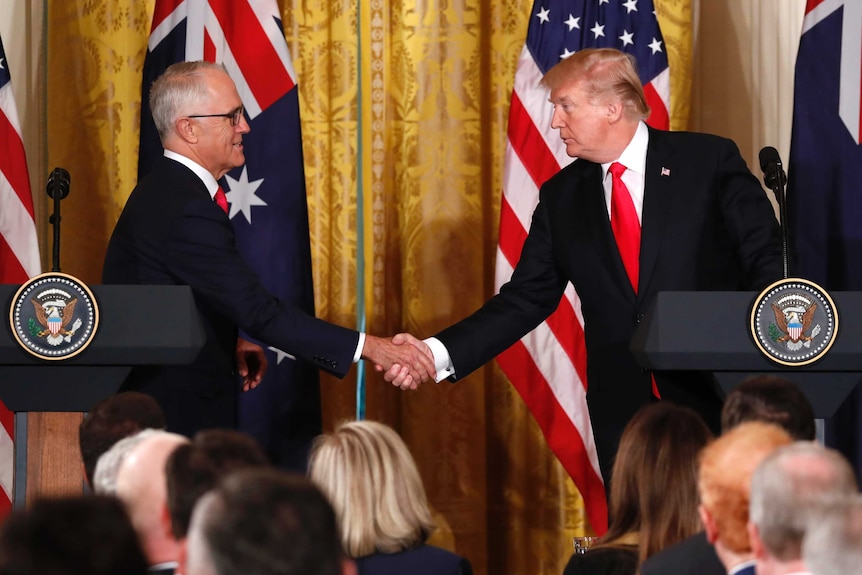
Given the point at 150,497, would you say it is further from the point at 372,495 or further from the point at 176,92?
the point at 176,92

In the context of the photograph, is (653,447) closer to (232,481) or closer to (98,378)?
(232,481)

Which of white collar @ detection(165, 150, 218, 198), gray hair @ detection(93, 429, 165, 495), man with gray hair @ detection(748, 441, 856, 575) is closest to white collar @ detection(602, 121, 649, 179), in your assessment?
white collar @ detection(165, 150, 218, 198)

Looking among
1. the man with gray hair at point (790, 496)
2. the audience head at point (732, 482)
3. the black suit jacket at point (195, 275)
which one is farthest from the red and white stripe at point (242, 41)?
the man with gray hair at point (790, 496)

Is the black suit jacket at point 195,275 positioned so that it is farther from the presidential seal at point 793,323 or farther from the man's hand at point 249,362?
the presidential seal at point 793,323

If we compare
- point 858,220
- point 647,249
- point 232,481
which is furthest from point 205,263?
point 232,481

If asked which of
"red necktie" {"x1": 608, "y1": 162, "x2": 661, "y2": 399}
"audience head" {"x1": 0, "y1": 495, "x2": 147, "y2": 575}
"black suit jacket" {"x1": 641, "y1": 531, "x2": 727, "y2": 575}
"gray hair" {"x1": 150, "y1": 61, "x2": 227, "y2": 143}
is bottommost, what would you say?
"black suit jacket" {"x1": 641, "y1": 531, "x2": 727, "y2": 575}

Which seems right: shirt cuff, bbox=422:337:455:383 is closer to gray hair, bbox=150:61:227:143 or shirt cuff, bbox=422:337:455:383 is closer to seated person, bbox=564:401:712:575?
gray hair, bbox=150:61:227:143

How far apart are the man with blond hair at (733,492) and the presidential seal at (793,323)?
129 centimetres

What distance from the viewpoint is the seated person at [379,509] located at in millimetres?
2627

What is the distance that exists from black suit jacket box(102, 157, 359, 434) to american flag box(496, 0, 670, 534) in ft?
4.64

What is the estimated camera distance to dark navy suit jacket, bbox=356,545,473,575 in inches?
103

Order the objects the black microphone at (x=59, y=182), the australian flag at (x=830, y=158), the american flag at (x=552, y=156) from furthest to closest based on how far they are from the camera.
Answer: the american flag at (x=552, y=156)
the australian flag at (x=830, y=158)
the black microphone at (x=59, y=182)

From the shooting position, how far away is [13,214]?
5172 mm

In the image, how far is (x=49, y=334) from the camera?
139 inches
